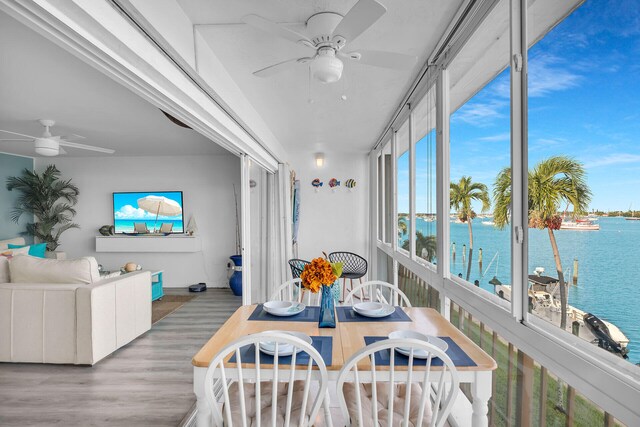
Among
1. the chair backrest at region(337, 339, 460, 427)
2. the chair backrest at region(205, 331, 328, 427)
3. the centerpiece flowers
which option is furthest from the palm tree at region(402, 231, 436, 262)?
the chair backrest at region(205, 331, 328, 427)

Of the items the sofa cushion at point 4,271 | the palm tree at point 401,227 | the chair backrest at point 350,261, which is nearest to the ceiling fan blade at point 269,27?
the palm tree at point 401,227

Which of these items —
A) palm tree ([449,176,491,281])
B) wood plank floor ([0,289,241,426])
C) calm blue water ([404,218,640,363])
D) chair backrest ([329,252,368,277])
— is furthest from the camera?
chair backrest ([329,252,368,277])

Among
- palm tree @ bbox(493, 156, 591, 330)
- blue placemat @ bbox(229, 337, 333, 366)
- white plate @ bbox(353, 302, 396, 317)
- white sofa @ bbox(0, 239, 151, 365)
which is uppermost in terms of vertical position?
palm tree @ bbox(493, 156, 591, 330)

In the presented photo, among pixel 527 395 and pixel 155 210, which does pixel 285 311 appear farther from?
pixel 155 210

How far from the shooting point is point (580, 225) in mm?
1185

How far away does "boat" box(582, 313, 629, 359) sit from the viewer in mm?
1018

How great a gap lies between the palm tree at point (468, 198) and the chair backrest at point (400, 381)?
87 cm

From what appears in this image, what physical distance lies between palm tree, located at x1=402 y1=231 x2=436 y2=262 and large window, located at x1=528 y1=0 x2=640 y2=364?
1.41 m

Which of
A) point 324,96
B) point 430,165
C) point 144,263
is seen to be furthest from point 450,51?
point 144,263

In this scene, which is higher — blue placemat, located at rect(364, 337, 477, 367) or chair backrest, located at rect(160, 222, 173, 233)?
chair backrest, located at rect(160, 222, 173, 233)

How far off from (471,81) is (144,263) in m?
6.53

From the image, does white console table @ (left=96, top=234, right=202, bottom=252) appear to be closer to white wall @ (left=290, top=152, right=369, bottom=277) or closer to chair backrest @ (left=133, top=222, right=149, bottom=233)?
chair backrest @ (left=133, top=222, right=149, bottom=233)

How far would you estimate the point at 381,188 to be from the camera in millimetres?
5449

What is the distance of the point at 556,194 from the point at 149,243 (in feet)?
21.6
